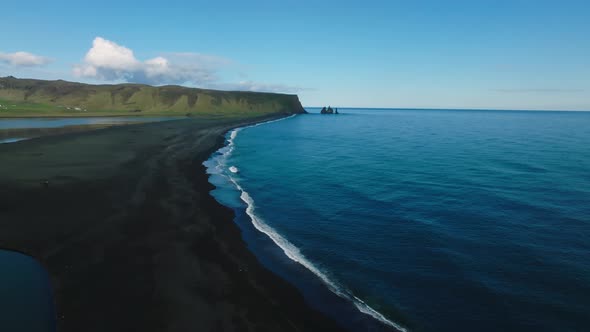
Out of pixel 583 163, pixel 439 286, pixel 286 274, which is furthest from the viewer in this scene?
pixel 583 163

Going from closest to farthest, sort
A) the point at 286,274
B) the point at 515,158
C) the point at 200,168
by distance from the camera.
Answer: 1. the point at 286,274
2. the point at 200,168
3. the point at 515,158

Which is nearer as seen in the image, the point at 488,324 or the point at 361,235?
the point at 488,324

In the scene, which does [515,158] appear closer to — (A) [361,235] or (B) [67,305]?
(A) [361,235]

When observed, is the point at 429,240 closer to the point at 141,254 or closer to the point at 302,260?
the point at 302,260

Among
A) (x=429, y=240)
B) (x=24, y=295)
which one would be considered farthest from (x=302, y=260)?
(x=24, y=295)

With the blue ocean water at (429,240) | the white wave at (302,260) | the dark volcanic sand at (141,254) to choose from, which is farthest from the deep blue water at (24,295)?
the white wave at (302,260)

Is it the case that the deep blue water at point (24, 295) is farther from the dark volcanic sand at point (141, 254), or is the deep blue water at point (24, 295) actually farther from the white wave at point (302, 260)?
the white wave at point (302, 260)

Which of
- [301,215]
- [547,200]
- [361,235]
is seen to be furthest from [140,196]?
[547,200]
